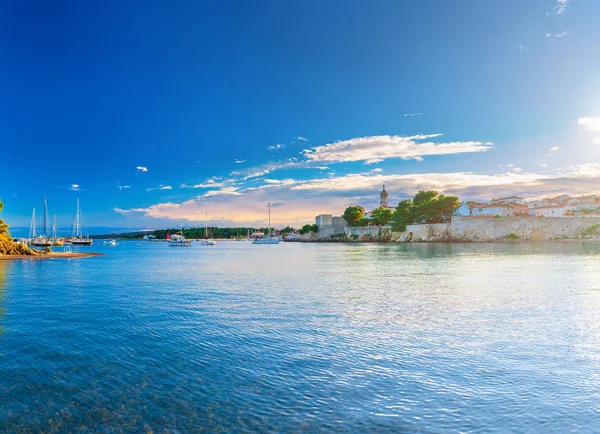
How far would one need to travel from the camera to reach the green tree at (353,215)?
356 ft

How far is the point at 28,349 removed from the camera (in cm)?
763

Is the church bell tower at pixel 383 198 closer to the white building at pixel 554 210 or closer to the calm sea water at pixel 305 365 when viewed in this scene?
the white building at pixel 554 210

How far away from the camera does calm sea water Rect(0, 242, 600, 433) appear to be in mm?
4672

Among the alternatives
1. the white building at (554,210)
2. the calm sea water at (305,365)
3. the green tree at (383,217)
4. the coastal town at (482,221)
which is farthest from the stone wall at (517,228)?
the calm sea water at (305,365)

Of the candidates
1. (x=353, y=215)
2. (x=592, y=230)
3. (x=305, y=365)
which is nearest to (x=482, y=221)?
(x=592, y=230)

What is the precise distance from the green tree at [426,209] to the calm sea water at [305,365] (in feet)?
217

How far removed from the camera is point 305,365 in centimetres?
649

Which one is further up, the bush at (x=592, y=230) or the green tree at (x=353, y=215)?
the green tree at (x=353, y=215)

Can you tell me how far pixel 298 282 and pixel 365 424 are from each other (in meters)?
14.6

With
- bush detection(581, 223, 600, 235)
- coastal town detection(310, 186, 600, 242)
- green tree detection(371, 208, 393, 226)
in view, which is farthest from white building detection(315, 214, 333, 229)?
bush detection(581, 223, 600, 235)

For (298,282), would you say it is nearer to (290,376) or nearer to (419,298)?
(419,298)

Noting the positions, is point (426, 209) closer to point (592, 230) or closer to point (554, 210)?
point (592, 230)

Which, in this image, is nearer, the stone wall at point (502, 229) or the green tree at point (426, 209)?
the stone wall at point (502, 229)

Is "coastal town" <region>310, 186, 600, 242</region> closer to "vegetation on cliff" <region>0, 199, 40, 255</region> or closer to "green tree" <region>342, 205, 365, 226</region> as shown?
"green tree" <region>342, 205, 365, 226</region>
